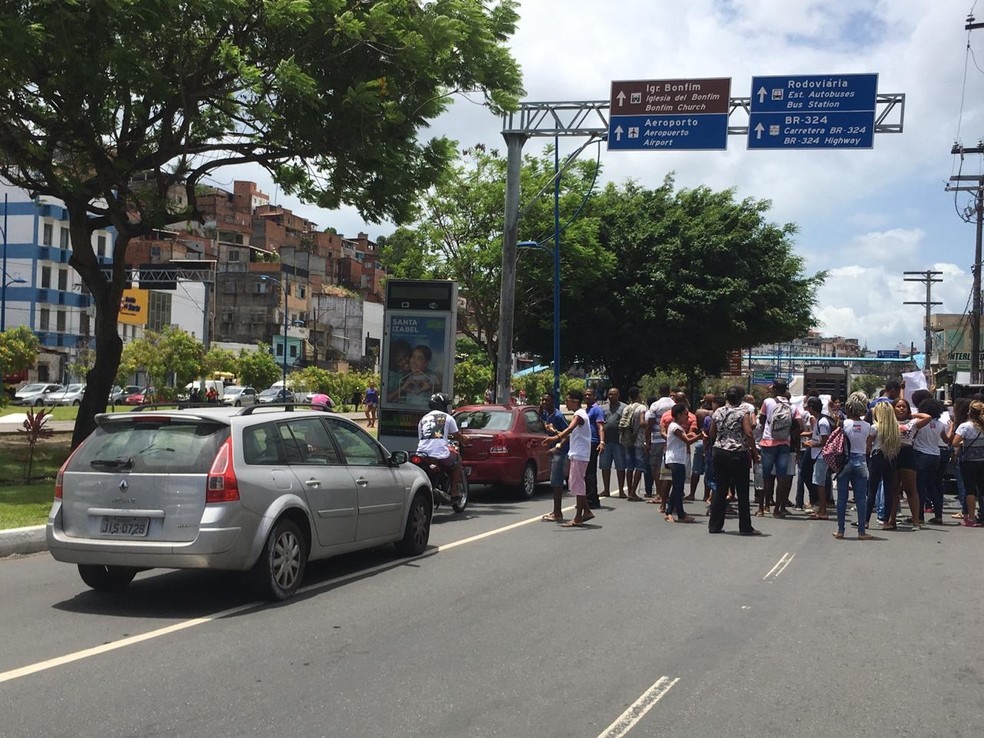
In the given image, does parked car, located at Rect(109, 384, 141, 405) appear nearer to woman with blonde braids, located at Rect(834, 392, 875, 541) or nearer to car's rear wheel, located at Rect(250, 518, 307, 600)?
woman with blonde braids, located at Rect(834, 392, 875, 541)

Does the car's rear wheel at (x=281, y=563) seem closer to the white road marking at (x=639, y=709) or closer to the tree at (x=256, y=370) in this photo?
the white road marking at (x=639, y=709)

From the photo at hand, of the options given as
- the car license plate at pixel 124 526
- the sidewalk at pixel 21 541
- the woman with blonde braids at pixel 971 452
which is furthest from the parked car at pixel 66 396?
the car license plate at pixel 124 526

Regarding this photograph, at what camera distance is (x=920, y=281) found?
225 ft

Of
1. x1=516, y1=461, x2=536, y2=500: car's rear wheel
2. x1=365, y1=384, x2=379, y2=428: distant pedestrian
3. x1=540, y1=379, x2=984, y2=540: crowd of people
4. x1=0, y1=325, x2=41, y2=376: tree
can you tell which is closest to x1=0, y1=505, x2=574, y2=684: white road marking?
x1=540, y1=379, x2=984, y2=540: crowd of people

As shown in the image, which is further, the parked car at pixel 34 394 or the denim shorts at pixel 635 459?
the parked car at pixel 34 394

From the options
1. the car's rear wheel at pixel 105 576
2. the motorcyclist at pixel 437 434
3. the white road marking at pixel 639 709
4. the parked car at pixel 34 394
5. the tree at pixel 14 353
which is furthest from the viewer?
the parked car at pixel 34 394

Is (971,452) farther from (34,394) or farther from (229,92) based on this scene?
(34,394)

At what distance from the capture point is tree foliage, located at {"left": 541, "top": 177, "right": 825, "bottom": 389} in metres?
33.1

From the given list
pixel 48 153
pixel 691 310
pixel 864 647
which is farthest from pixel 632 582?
pixel 691 310

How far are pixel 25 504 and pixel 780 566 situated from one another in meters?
9.44

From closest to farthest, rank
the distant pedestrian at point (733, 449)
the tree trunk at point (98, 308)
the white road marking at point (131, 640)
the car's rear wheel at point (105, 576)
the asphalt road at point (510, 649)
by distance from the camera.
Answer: the asphalt road at point (510, 649)
the white road marking at point (131, 640)
the car's rear wheel at point (105, 576)
the distant pedestrian at point (733, 449)
the tree trunk at point (98, 308)

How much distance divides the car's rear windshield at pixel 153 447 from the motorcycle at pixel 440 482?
5.47 metres

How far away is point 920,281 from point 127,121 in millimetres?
62963

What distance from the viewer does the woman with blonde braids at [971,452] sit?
540 inches
